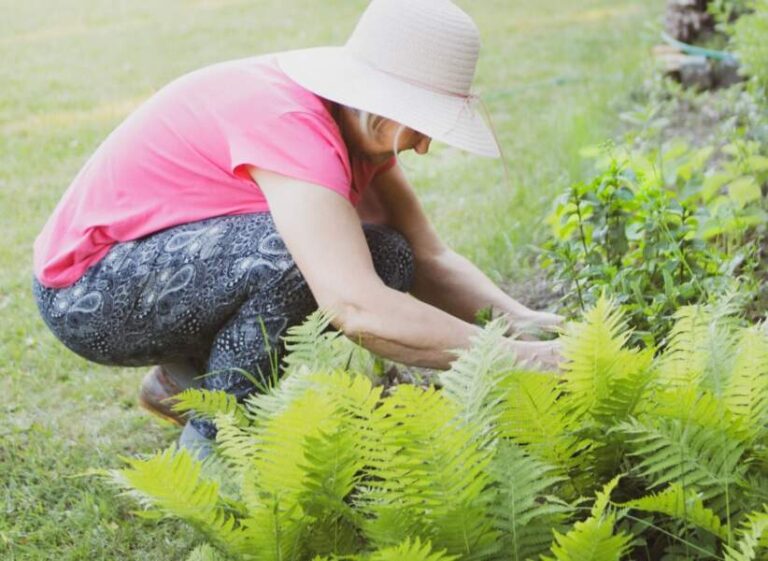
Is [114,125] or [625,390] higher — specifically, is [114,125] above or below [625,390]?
below

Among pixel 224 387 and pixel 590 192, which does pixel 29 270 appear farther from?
pixel 590 192

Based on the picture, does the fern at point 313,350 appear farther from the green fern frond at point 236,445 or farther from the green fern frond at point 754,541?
the green fern frond at point 754,541

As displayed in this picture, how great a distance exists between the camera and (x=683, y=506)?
179cm

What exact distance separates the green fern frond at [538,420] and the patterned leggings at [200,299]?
0.83 metres

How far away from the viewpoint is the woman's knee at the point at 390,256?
2926 mm

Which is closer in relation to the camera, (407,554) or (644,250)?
(407,554)

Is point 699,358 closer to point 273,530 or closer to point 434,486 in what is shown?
point 434,486

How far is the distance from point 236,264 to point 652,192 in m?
1.01

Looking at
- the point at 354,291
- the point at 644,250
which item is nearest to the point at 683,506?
the point at 354,291

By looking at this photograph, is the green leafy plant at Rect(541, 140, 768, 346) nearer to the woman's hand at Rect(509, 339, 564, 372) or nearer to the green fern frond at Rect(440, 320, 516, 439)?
the woman's hand at Rect(509, 339, 564, 372)

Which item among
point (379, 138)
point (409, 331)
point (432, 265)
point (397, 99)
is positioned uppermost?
point (397, 99)

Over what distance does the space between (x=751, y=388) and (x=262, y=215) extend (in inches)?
48.6

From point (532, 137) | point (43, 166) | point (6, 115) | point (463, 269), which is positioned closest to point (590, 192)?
point (463, 269)

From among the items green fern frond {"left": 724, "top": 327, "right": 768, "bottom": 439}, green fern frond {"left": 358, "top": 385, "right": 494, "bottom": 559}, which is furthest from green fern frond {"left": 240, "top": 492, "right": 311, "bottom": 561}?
green fern frond {"left": 724, "top": 327, "right": 768, "bottom": 439}
